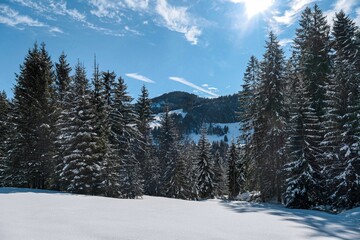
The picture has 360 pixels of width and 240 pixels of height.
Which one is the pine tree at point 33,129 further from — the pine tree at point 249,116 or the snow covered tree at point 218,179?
the snow covered tree at point 218,179

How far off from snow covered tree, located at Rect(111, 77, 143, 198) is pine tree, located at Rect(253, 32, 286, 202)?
11.4m

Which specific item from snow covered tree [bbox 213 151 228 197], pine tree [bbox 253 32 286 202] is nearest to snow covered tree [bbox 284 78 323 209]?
pine tree [bbox 253 32 286 202]

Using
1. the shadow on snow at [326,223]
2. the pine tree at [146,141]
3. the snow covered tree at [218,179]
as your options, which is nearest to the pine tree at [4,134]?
the pine tree at [146,141]

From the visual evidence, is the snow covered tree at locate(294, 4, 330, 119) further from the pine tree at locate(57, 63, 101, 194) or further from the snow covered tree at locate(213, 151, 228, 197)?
the snow covered tree at locate(213, 151, 228, 197)

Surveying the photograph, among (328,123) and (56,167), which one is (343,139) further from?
(56,167)

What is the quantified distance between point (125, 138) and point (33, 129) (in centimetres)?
825

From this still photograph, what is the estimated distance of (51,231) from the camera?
185 inches

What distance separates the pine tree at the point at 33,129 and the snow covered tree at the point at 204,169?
2433 centimetres

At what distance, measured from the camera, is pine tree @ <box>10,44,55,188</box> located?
2038cm

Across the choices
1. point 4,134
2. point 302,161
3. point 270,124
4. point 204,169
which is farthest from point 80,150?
point 204,169

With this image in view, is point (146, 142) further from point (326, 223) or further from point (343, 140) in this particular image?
point (326, 223)

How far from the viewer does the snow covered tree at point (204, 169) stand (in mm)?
41625

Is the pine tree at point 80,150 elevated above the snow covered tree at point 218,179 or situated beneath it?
elevated above

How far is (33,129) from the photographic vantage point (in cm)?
2061
